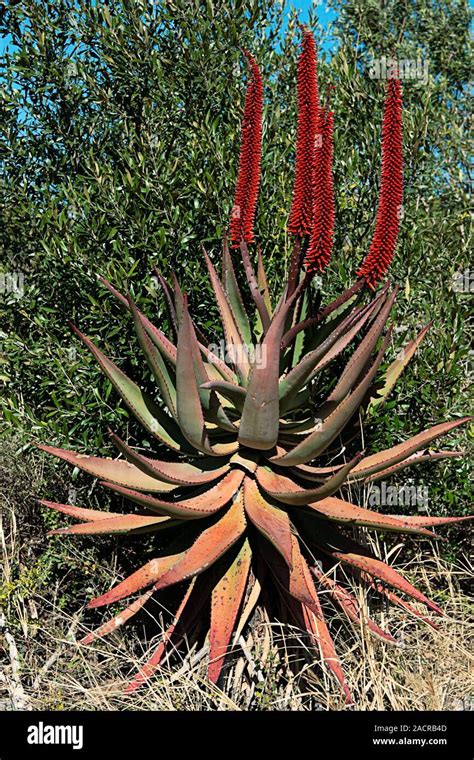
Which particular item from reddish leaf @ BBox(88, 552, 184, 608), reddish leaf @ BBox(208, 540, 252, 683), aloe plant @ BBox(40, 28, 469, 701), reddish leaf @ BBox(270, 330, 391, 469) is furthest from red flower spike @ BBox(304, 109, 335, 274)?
reddish leaf @ BBox(88, 552, 184, 608)

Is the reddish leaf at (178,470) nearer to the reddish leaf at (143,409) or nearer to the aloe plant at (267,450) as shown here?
the aloe plant at (267,450)

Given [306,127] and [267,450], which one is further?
[267,450]

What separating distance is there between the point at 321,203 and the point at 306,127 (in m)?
0.33

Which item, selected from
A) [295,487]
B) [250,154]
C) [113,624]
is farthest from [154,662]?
[250,154]

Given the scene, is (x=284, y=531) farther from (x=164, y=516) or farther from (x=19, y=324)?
(x=19, y=324)

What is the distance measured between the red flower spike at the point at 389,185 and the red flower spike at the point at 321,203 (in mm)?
206

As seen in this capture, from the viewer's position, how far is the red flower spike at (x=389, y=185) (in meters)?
3.34

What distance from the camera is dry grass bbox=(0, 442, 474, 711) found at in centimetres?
317

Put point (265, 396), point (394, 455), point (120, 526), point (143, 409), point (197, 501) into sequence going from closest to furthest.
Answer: point (265, 396)
point (197, 501)
point (120, 526)
point (394, 455)
point (143, 409)

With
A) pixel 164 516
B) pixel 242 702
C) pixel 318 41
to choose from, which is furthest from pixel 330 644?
pixel 318 41

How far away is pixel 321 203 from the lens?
3361 millimetres

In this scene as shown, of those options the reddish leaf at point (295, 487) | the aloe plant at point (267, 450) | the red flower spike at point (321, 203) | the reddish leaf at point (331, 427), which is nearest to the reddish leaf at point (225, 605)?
the aloe plant at point (267, 450)

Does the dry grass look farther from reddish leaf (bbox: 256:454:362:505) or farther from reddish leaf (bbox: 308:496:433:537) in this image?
reddish leaf (bbox: 256:454:362:505)

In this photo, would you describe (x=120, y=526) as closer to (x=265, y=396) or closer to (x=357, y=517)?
(x=265, y=396)
